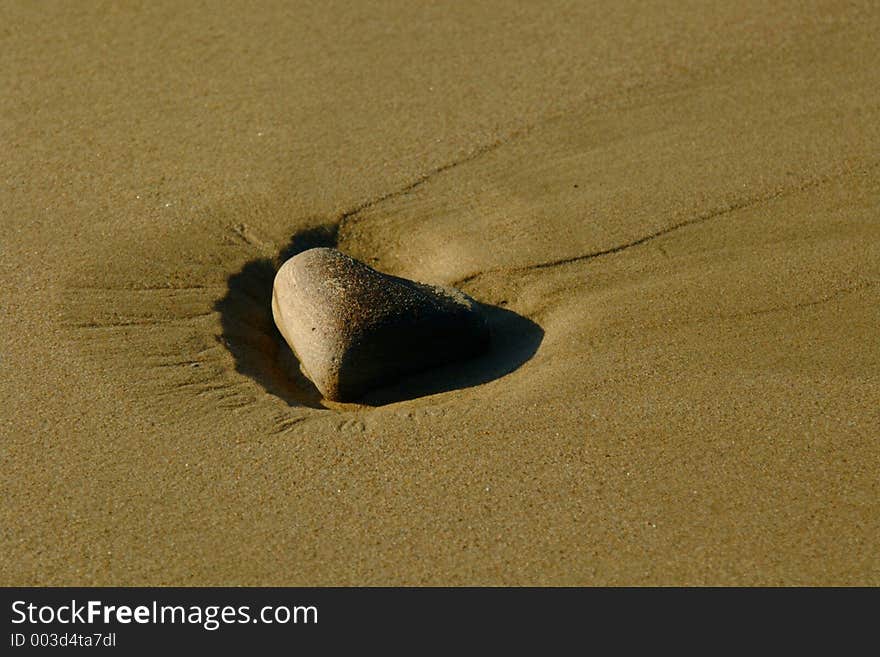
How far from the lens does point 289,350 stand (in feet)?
11.0

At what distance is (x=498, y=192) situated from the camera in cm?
381

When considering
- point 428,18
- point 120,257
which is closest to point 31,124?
point 120,257

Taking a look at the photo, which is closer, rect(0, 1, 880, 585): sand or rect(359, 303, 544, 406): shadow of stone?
rect(0, 1, 880, 585): sand

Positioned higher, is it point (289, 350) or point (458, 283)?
point (458, 283)

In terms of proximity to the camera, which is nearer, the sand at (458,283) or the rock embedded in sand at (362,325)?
the sand at (458,283)

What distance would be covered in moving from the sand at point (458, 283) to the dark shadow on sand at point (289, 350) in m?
0.01

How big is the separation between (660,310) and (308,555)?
51.4 inches

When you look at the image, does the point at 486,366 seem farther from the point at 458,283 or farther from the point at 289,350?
the point at 289,350

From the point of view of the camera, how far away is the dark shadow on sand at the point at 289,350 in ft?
10.3

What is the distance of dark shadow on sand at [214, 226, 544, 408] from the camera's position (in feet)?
10.3

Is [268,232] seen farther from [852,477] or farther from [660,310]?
[852,477]

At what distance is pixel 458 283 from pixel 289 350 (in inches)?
21.6

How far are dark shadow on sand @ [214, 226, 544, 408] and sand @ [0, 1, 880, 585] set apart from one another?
11mm

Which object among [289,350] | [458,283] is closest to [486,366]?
[458,283]
